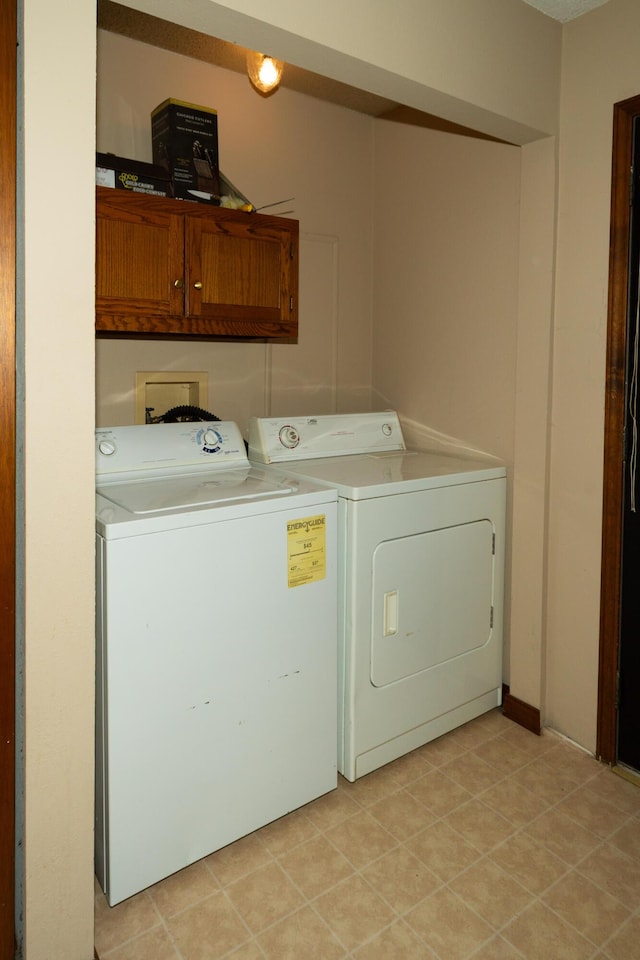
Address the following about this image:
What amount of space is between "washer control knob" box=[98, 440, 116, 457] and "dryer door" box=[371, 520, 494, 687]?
36.1 inches

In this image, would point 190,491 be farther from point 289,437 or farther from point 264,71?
point 264,71

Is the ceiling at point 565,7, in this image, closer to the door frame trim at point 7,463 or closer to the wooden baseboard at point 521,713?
the door frame trim at point 7,463

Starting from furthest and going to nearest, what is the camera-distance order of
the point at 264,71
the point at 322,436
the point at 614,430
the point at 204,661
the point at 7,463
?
the point at 322,436, the point at 264,71, the point at 614,430, the point at 204,661, the point at 7,463

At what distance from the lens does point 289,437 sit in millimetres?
2547

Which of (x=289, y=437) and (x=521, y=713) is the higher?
(x=289, y=437)

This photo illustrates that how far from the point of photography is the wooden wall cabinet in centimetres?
200

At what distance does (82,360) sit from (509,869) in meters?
1.73

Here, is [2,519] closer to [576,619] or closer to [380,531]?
[380,531]

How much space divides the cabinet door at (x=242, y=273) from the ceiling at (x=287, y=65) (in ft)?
1.91

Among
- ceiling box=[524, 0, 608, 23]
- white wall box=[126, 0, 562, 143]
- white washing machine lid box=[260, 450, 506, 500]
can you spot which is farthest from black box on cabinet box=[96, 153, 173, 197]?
ceiling box=[524, 0, 608, 23]

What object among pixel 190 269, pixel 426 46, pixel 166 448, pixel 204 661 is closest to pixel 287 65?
pixel 426 46

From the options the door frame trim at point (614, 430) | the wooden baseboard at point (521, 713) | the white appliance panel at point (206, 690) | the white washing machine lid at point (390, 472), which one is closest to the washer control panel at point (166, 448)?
the white washing machine lid at point (390, 472)

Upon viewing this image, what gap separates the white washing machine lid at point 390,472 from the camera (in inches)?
81.1

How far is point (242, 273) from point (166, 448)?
0.67m
